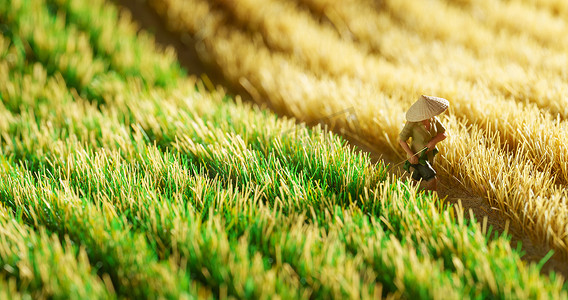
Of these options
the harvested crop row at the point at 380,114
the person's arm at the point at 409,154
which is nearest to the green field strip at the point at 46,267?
the person's arm at the point at 409,154

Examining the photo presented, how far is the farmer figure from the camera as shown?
1.35 meters

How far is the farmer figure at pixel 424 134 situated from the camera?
1.35 m

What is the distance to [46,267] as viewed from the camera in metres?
1.15

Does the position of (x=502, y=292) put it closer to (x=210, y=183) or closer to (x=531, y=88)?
(x=210, y=183)

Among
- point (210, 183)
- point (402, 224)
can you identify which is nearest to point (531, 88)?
point (402, 224)

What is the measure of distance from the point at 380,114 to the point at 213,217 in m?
0.85

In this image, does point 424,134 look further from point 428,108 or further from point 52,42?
point 52,42

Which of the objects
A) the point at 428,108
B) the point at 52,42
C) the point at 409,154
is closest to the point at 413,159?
the point at 409,154

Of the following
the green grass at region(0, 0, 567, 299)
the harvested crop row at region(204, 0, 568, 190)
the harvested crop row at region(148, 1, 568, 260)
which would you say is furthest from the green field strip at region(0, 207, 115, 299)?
the harvested crop row at region(204, 0, 568, 190)

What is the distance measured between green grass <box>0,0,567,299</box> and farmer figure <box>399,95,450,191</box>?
83mm

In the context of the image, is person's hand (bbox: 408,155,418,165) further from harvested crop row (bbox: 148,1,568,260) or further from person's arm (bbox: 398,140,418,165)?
harvested crop row (bbox: 148,1,568,260)

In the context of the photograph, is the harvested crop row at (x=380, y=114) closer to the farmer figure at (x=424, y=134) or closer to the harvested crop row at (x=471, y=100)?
the harvested crop row at (x=471, y=100)

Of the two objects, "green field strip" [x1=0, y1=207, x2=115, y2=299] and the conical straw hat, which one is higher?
the conical straw hat

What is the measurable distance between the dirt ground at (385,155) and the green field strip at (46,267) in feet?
3.23
